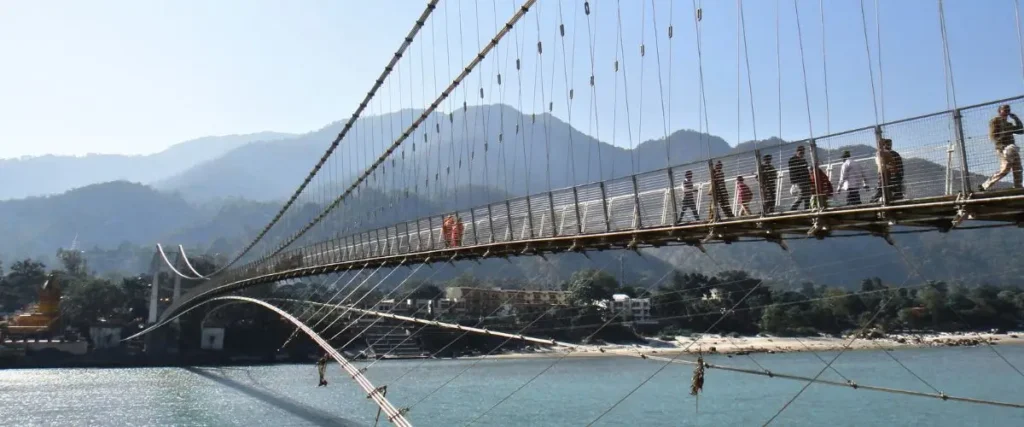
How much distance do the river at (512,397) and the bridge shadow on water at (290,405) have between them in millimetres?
74

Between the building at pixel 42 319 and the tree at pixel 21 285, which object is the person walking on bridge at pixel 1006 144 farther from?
the tree at pixel 21 285

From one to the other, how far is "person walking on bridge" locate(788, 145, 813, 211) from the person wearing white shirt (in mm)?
410

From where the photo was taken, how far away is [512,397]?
4128cm

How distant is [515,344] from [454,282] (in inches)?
1344

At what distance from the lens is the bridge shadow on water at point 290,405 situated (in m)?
31.8

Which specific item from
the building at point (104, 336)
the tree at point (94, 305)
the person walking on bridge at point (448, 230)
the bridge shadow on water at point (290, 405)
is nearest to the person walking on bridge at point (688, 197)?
the person walking on bridge at point (448, 230)

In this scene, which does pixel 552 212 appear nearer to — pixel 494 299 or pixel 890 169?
pixel 890 169

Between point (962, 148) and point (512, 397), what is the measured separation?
3542cm

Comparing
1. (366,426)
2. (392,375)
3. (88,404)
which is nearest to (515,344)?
(392,375)

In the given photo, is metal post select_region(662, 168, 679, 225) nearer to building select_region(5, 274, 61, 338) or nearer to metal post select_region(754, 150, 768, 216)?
metal post select_region(754, 150, 768, 216)

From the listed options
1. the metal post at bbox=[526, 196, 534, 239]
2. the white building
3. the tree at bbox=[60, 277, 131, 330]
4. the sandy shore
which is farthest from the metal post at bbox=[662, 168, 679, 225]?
the tree at bbox=[60, 277, 131, 330]

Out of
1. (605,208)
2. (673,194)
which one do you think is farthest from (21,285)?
(673,194)

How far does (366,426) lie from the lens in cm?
2984

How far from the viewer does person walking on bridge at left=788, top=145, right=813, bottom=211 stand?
9008 millimetres
